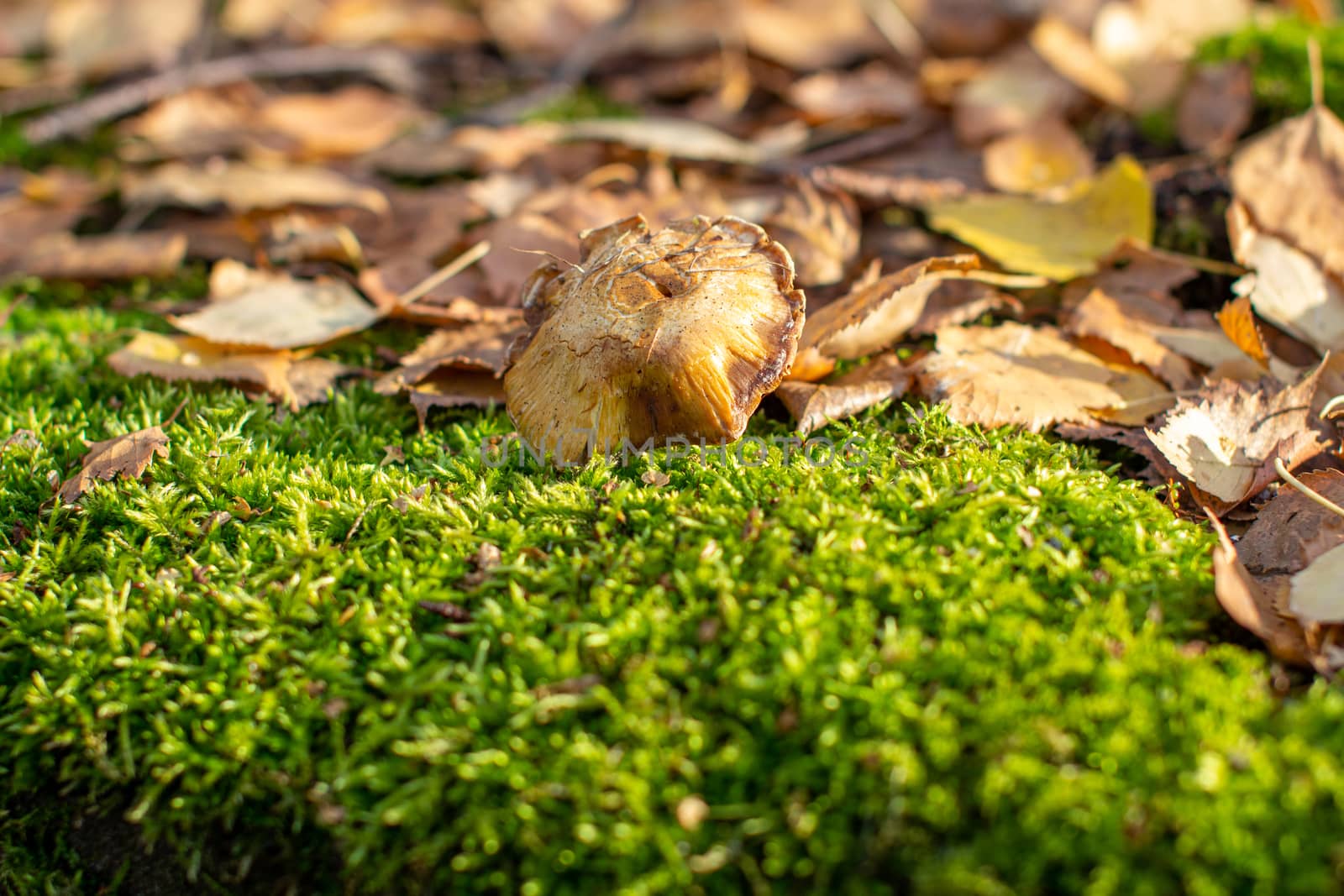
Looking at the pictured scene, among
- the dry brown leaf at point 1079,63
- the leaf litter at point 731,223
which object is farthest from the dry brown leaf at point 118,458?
the dry brown leaf at point 1079,63

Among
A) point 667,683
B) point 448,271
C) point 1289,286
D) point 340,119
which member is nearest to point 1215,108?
point 1289,286

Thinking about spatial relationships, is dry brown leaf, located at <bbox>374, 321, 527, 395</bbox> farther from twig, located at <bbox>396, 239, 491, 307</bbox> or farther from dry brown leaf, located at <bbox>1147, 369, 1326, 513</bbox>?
dry brown leaf, located at <bbox>1147, 369, 1326, 513</bbox>

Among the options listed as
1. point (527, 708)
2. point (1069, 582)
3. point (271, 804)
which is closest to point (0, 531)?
point (271, 804)

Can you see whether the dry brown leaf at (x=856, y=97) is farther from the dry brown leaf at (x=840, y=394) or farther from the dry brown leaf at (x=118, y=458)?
the dry brown leaf at (x=118, y=458)

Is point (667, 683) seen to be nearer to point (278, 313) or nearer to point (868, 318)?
point (868, 318)

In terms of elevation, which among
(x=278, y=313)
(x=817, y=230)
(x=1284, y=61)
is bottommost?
(x=278, y=313)
